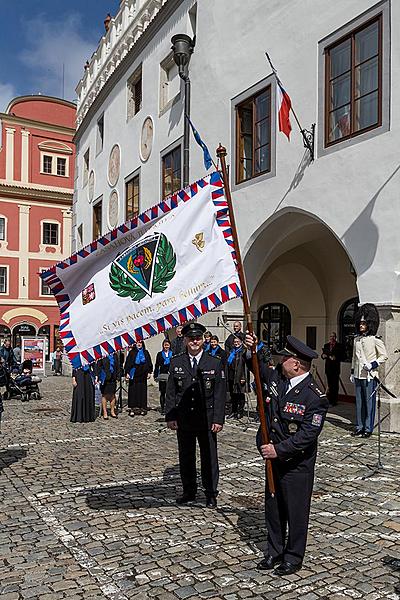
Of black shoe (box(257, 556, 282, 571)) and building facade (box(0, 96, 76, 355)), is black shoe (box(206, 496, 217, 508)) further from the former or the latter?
building facade (box(0, 96, 76, 355))

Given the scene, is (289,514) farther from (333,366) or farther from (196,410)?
(333,366)

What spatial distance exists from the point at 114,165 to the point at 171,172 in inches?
224

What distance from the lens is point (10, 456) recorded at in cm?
851

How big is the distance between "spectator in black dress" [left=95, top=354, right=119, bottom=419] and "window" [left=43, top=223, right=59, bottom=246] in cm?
2857

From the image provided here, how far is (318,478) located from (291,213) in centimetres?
700

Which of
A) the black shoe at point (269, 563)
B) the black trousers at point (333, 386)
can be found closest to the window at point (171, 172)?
the black trousers at point (333, 386)

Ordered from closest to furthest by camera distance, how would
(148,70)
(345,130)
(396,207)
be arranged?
(396,207) < (345,130) < (148,70)

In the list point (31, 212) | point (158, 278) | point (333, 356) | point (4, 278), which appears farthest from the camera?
point (31, 212)

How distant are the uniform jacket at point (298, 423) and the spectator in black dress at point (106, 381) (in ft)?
26.9

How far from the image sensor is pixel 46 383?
72.8ft

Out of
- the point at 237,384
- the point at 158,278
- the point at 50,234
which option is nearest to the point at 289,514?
the point at 158,278

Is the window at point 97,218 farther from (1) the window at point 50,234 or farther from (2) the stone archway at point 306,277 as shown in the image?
(1) the window at point 50,234

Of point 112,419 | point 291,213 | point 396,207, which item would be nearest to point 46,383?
point 112,419

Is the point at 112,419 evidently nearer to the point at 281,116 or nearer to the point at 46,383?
the point at 281,116
